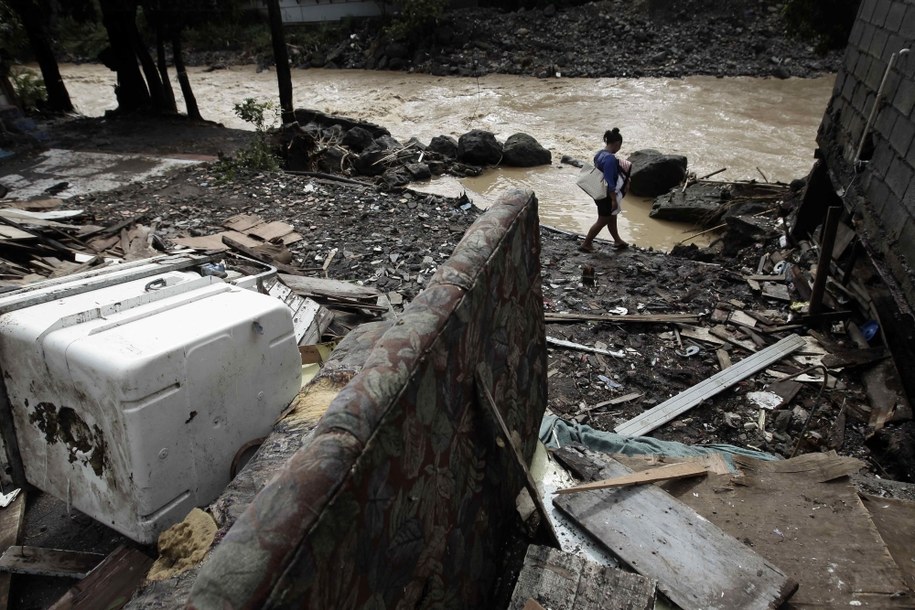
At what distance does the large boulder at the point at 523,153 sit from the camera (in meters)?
13.8

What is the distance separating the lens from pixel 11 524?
304cm

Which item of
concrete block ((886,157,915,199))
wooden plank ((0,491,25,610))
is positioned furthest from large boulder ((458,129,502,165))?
wooden plank ((0,491,25,610))

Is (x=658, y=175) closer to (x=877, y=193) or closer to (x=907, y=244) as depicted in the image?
(x=877, y=193)

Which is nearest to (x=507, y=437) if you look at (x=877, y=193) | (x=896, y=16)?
(x=877, y=193)

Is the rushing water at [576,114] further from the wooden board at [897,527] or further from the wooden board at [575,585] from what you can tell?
the wooden board at [575,585]

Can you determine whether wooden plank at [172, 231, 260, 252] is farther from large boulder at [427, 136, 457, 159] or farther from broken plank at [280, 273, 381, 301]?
large boulder at [427, 136, 457, 159]

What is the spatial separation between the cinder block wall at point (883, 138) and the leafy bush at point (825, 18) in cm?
573

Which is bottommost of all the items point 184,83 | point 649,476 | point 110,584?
point 110,584

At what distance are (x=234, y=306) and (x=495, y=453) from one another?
1382 mm

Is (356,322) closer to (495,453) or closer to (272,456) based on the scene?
(272,456)

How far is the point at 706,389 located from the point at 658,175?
25.8 ft

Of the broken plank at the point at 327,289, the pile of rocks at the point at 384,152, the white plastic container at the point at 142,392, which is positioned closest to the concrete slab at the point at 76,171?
the pile of rocks at the point at 384,152

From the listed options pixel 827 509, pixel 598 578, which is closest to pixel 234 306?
pixel 598 578

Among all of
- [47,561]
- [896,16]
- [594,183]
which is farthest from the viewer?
[594,183]
